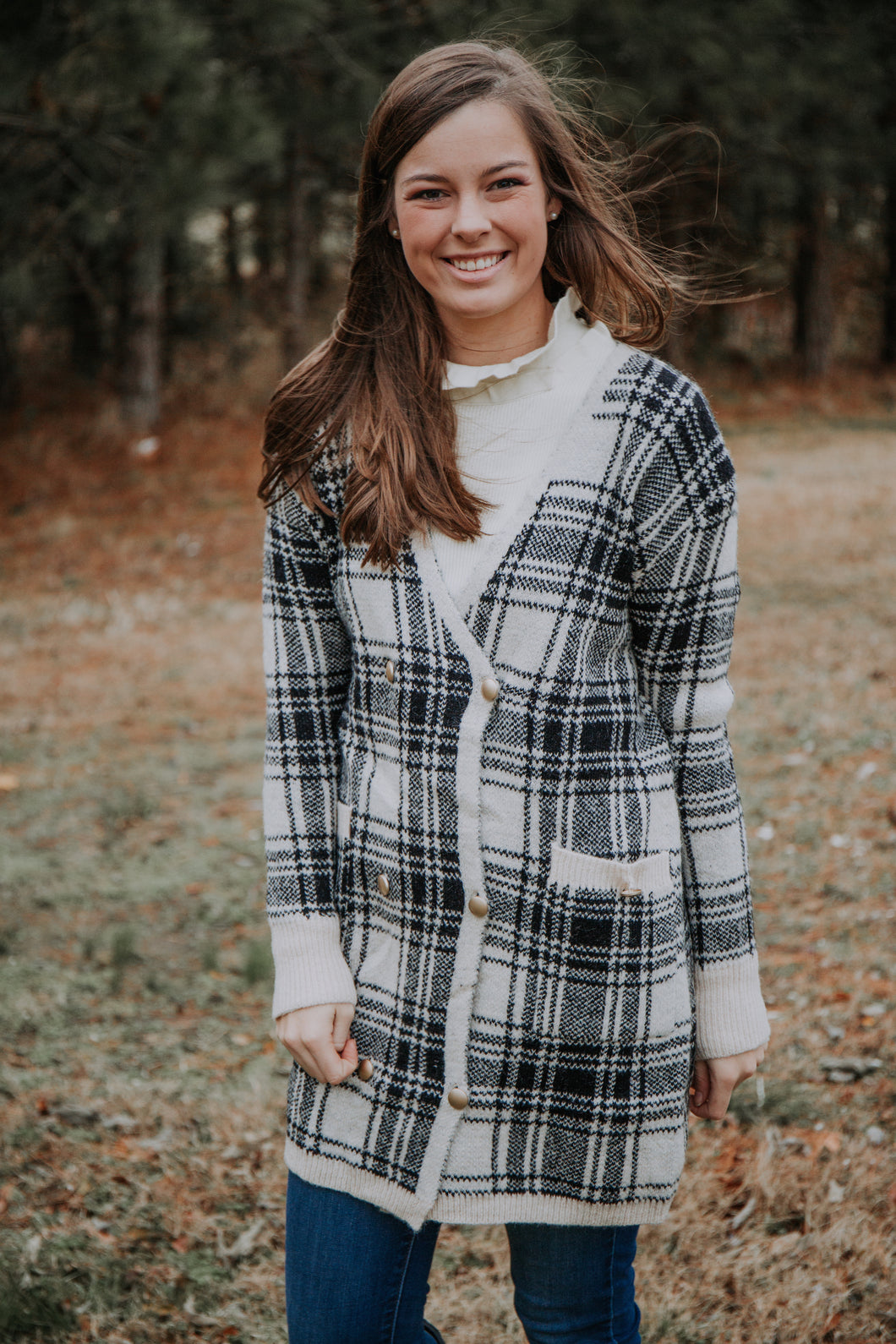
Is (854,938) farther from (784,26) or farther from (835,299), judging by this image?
(835,299)

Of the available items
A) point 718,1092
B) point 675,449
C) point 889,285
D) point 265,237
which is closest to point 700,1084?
point 718,1092

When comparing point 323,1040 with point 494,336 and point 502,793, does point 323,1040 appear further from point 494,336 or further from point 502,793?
point 494,336

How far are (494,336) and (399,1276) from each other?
119 cm

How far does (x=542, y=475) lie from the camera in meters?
1.50

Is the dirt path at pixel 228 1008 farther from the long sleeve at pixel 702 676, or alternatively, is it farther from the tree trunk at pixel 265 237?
the tree trunk at pixel 265 237

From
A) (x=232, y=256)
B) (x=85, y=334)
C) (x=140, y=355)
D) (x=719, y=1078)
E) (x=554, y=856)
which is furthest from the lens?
(x=232, y=256)

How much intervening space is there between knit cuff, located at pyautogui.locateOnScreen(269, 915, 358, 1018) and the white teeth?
2.77 ft

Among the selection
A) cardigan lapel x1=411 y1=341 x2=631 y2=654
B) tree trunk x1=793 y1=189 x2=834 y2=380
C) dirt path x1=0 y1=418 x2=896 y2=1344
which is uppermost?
tree trunk x1=793 y1=189 x2=834 y2=380

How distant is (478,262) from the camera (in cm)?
157

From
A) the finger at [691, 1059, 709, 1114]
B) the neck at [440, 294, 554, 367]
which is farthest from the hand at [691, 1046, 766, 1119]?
the neck at [440, 294, 554, 367]

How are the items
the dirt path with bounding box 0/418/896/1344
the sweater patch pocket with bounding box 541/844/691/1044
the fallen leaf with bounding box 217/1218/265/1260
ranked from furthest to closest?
the fallen leaf with bounding box 217/1218/265/1260 → the dirt path with bounding box 0/418/896/1344 → the sweater patch pocket with bounding box 541/844/691/1044

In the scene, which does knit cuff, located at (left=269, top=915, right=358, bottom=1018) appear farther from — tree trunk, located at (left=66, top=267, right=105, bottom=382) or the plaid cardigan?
tree trunk, located at (left=66, top=267, right=105, bottom=382)

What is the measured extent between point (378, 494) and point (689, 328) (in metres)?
16.0

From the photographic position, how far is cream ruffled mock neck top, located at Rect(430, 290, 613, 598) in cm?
152
